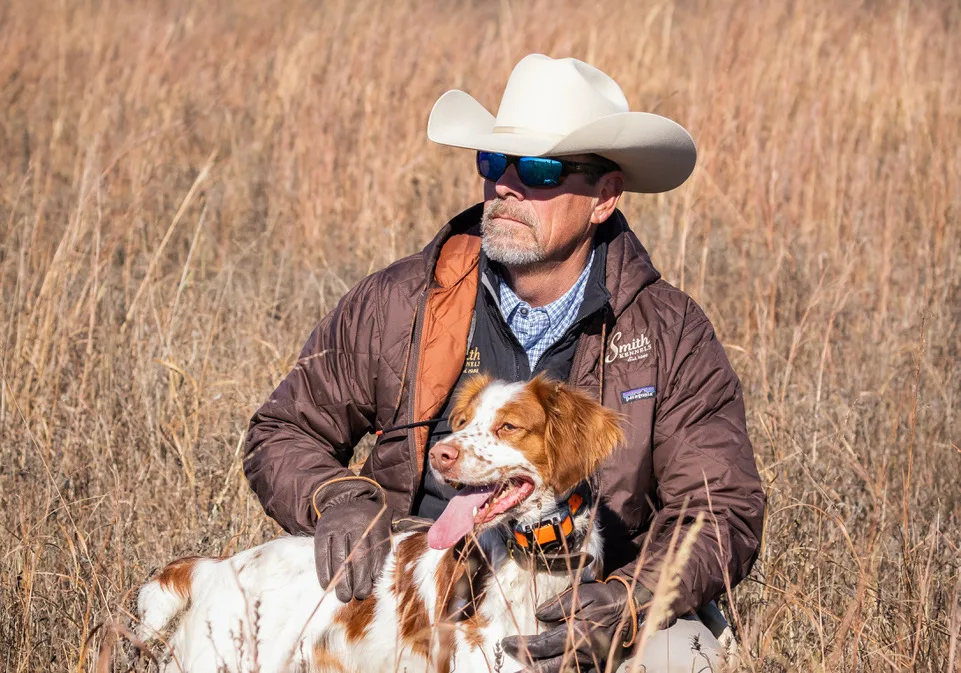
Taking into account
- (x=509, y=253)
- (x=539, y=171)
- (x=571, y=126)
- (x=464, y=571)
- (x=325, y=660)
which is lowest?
(x=325, y=660)

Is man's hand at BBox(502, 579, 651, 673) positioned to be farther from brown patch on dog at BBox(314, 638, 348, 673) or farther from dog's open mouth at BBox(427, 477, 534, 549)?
brown patch on dog at BBox(314, 638, 348, 673)

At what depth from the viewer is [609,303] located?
11.2ft

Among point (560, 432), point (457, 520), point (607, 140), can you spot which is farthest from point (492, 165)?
point (457, 520)

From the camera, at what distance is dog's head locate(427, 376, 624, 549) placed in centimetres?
281

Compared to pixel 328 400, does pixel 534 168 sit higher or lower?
higher

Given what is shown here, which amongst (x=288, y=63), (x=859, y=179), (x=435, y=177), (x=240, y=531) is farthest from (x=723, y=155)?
(x=240, y=531)

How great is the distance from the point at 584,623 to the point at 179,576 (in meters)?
1.20

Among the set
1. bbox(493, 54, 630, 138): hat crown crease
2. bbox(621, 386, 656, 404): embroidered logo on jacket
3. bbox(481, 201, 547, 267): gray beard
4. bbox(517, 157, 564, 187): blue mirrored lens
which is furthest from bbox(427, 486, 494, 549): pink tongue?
bbox(493, 54, 630, 138): hat crown crease

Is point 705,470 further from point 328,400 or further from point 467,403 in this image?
point 328,400

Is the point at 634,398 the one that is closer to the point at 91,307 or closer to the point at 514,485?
the point at 514,485

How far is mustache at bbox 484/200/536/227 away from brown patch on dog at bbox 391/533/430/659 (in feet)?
3.37

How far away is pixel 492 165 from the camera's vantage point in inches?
140

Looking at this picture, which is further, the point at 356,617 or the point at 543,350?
the point at 543,350

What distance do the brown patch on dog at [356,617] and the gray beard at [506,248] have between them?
1120 mm
